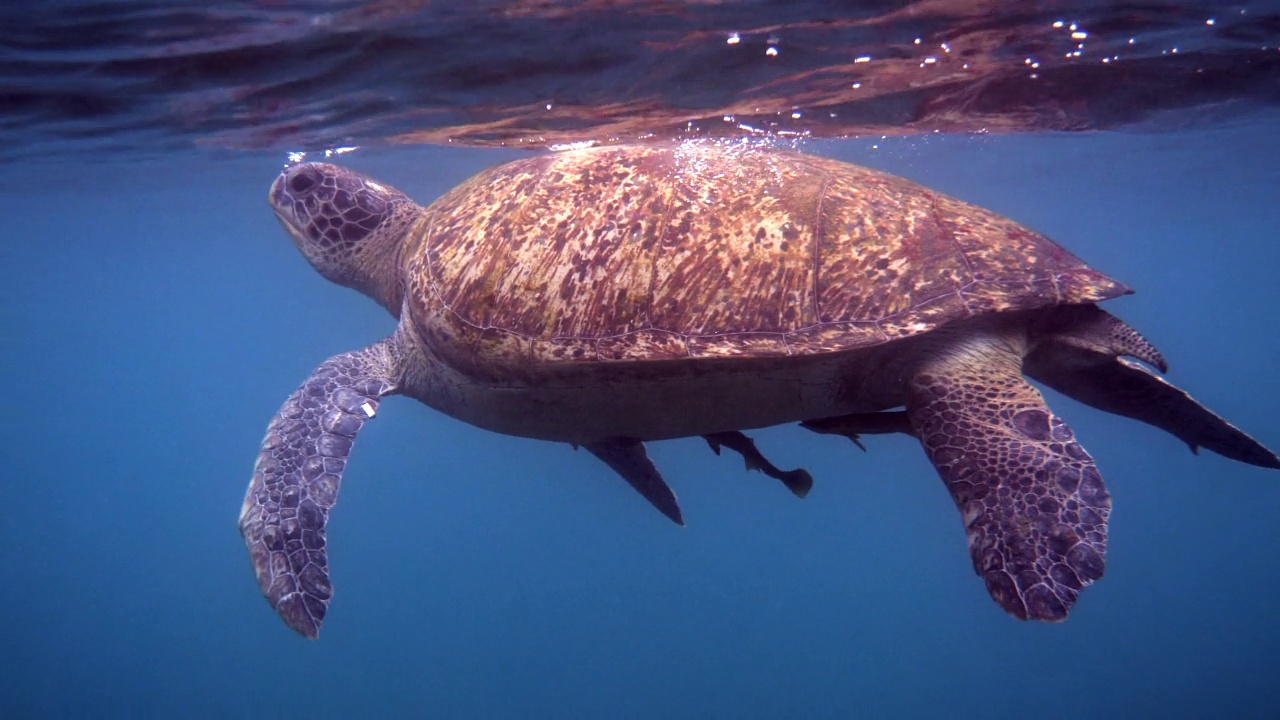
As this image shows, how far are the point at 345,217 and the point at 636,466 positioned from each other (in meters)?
3.86

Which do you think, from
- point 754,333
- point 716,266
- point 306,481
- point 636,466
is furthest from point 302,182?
point 754,333

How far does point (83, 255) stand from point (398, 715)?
25595 mm

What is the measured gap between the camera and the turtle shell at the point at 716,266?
4.11 meters

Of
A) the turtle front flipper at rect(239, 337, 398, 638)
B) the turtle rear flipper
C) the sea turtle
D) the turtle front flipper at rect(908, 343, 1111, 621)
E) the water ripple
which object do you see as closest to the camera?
the turtle front flipper at rect(908, 343, 1111, 621)

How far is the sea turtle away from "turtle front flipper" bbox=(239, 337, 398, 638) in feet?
0.05

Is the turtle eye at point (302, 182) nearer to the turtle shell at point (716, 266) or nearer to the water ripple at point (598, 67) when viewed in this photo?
the water ripple at point (598, 67)

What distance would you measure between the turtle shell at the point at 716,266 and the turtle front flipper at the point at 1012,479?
0.44 m

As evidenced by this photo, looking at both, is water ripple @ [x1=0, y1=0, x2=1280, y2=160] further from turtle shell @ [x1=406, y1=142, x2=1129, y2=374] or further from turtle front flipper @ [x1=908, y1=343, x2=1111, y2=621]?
turtle front flipper @ [x1=908, y1=343, x2=1111, y2=621]

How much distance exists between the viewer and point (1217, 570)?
41625 millimetres

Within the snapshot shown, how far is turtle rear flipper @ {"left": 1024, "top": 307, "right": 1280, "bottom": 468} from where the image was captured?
437 cm

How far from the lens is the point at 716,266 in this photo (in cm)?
432

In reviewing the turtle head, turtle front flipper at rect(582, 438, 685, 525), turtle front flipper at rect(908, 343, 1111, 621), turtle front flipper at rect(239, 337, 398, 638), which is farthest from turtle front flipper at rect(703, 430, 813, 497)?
the turtle head

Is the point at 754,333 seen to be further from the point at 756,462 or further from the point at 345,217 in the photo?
the point at 345,217

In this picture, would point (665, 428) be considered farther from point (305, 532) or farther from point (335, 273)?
point (335, 273)
